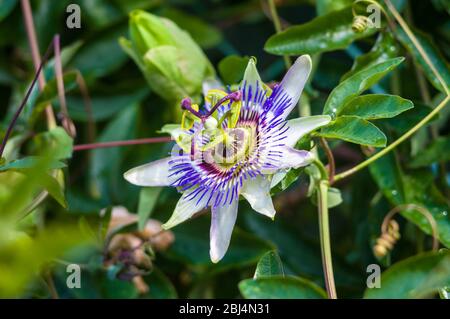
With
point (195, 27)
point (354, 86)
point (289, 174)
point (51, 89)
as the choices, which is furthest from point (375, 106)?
point (195, 27)

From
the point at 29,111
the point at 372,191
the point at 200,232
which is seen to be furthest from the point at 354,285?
the point at 29,111

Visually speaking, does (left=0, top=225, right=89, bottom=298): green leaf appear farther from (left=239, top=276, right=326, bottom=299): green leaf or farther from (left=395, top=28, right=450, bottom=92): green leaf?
(left=395, top=28, right=450, bottom=92): green leaf

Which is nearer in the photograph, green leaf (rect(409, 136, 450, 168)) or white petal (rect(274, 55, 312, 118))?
white petal (rect(274, 55, 312, 118))

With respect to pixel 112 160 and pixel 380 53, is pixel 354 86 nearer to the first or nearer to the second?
pixel 380 53

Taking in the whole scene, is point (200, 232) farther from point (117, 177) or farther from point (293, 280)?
point (293, 280)

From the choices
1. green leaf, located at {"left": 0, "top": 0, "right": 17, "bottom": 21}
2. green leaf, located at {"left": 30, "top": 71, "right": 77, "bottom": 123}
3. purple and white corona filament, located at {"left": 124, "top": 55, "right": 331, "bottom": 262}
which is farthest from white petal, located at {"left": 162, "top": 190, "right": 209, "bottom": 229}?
green leaf, located at {"left": 0, "top": 0, "right": 17, "bottom": 21}

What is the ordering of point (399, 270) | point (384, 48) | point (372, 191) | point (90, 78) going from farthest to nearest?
1. point (90, 78)
2. point (372, 191)
3. point (384, 48)
4. point (399, 270)
